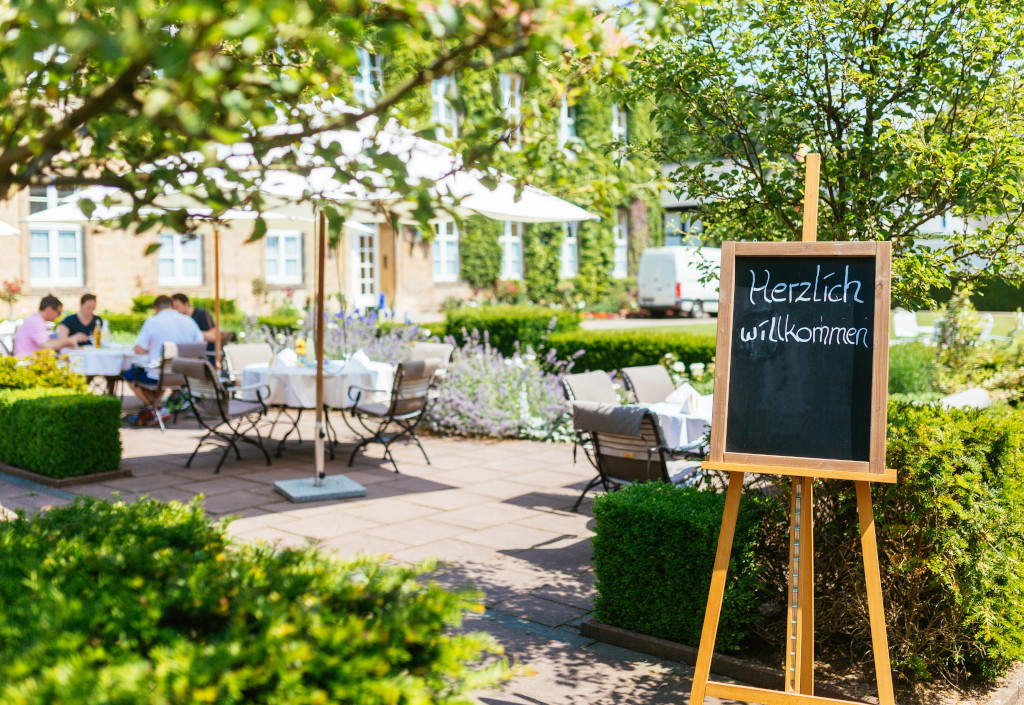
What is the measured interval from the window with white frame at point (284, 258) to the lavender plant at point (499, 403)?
13.8m

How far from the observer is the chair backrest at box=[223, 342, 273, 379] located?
8869 millimetres

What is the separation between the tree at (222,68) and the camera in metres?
1.54

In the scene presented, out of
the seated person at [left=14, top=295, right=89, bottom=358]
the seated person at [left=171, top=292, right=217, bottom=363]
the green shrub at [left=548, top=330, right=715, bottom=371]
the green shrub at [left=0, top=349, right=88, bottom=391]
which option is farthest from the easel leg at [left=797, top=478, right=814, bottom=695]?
the seated person at [left=171, top=292, right=217, bottom=363]

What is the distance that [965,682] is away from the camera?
3.57 meters

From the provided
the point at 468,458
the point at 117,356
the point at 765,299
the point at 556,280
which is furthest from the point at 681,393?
the point at 556,280

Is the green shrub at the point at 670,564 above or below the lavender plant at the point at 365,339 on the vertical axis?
below

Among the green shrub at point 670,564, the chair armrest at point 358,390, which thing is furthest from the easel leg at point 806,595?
the chair armrest at point 358,390

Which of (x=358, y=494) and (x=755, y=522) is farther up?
(x=755, y=522)

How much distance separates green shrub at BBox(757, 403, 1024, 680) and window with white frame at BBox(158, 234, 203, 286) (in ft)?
61.0

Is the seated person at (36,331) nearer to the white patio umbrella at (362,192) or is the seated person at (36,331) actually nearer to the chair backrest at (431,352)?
the white patio umbrella at (362,192)

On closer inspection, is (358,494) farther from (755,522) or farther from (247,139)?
(247,139)

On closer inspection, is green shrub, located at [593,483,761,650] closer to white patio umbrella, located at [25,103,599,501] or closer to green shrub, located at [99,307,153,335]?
white patio umbrella, located at [25,103,599,501]

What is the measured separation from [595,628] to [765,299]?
1.60m

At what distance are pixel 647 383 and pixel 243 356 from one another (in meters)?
3.94
